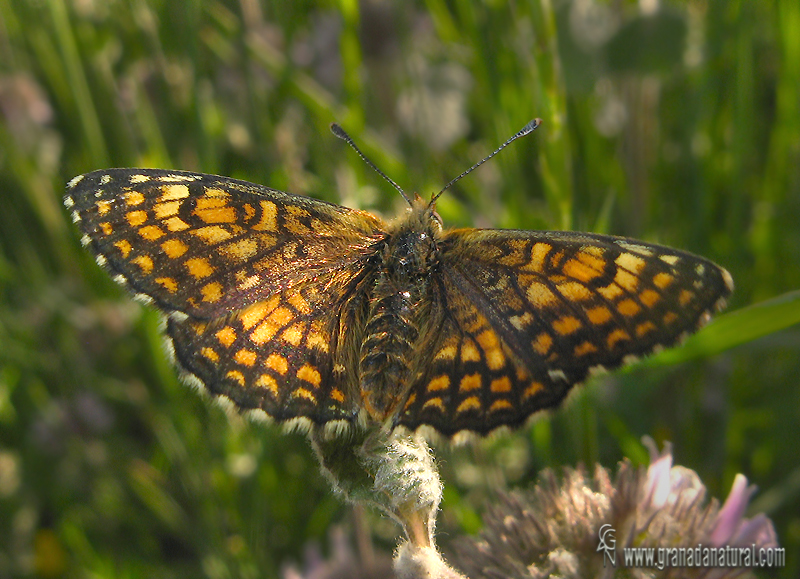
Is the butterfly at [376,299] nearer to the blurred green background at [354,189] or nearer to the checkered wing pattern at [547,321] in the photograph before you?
the checkered wing pattern at [547,321]

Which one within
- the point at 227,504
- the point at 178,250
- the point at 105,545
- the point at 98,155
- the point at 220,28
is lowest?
the point at 105,545

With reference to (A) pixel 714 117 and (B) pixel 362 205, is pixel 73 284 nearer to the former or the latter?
(B) pixel 362 205

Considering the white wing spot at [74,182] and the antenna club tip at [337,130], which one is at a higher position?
the white wing spot at [74,182]

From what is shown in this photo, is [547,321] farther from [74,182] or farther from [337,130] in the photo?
[74,182]

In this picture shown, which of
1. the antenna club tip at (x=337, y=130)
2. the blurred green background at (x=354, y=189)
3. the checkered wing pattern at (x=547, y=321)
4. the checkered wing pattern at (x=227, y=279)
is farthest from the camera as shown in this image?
the blurred green background at (x=354, y=189)

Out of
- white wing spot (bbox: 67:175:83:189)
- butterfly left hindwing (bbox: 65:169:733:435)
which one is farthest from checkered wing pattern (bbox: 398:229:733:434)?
white wing spot (bbox: 67:175:83:189)

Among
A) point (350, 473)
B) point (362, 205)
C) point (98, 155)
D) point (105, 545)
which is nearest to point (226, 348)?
point (350, 473)

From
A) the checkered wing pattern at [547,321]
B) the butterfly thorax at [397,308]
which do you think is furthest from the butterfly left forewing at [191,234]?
the checkered wing pattern at [547,321]

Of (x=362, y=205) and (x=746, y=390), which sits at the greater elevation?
(x=362, y=205)
